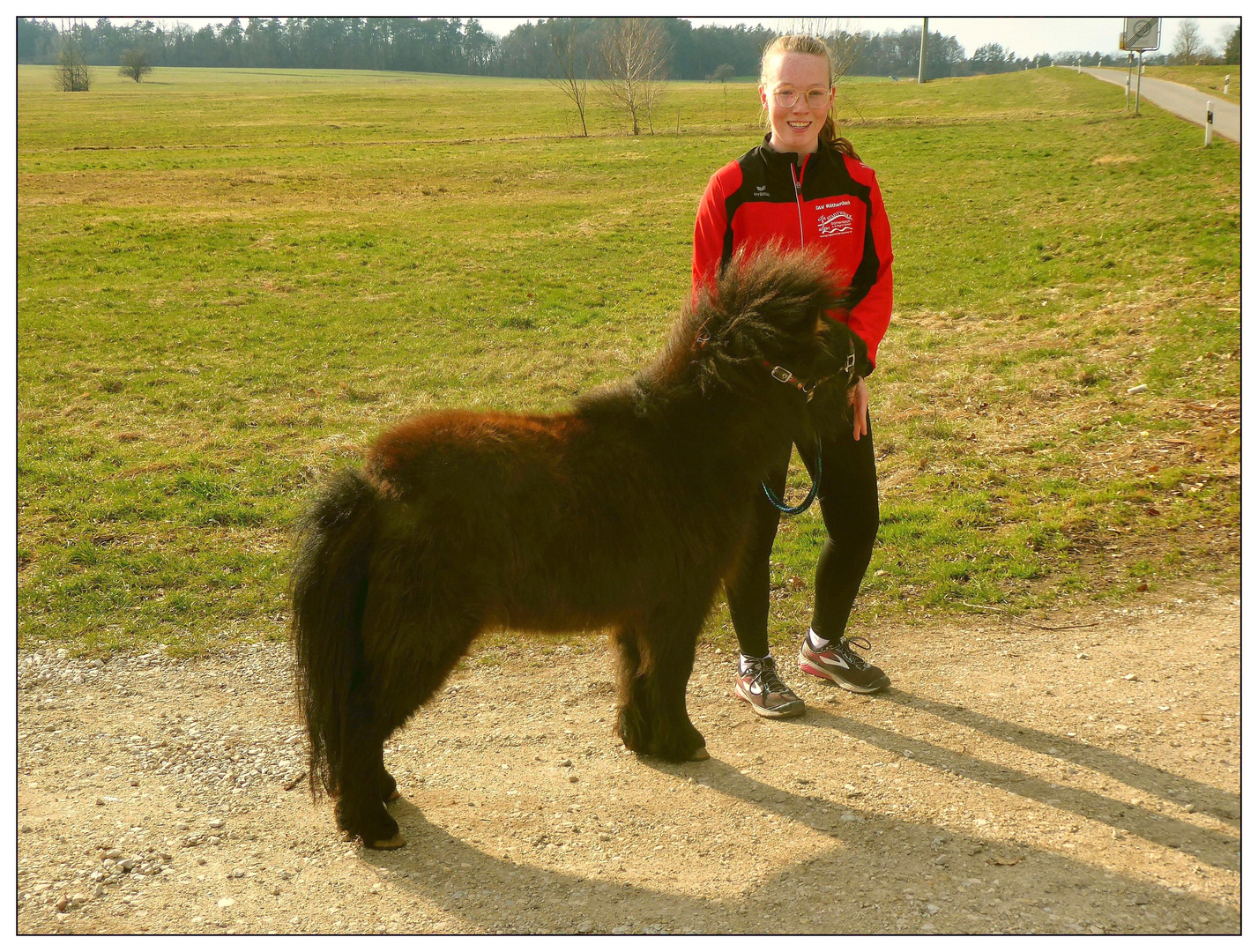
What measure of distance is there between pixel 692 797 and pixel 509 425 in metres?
1.70

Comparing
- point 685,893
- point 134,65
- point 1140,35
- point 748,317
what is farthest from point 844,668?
point 134,65

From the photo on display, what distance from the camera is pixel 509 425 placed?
3307 millimetres

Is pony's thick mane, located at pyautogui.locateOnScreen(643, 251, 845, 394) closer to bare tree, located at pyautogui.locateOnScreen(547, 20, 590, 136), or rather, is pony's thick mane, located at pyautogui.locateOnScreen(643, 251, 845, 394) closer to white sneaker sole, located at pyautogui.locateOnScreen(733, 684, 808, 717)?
white sneaker sole, located at pyautogui.locateOnScreen(733, 684, 808, 717)

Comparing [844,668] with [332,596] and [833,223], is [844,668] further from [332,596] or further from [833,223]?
[332,596]

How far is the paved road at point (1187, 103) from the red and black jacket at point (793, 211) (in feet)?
61.5

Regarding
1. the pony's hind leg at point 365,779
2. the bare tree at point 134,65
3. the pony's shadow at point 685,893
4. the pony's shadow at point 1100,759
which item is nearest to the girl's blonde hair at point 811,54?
the pony's shadow at point 1100,759

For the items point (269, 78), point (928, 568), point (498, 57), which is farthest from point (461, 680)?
point (269, 78)

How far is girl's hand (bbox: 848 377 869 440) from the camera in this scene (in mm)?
3854

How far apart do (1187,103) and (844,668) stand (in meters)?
32.0

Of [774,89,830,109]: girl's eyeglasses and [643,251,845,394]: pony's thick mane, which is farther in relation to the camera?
[774,89,830,109]: girl's eyeglasses

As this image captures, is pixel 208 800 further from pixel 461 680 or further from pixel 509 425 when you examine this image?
pixel 509 425

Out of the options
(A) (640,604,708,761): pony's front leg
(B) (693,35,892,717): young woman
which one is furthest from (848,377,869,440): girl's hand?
(A) (640,604,708,761): pony's front leg

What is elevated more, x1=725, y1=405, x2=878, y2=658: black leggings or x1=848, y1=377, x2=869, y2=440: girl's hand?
x1=848, y1=377, x2=869, y2=440: girl's hand

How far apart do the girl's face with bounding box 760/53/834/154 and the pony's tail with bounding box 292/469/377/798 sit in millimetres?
2195
